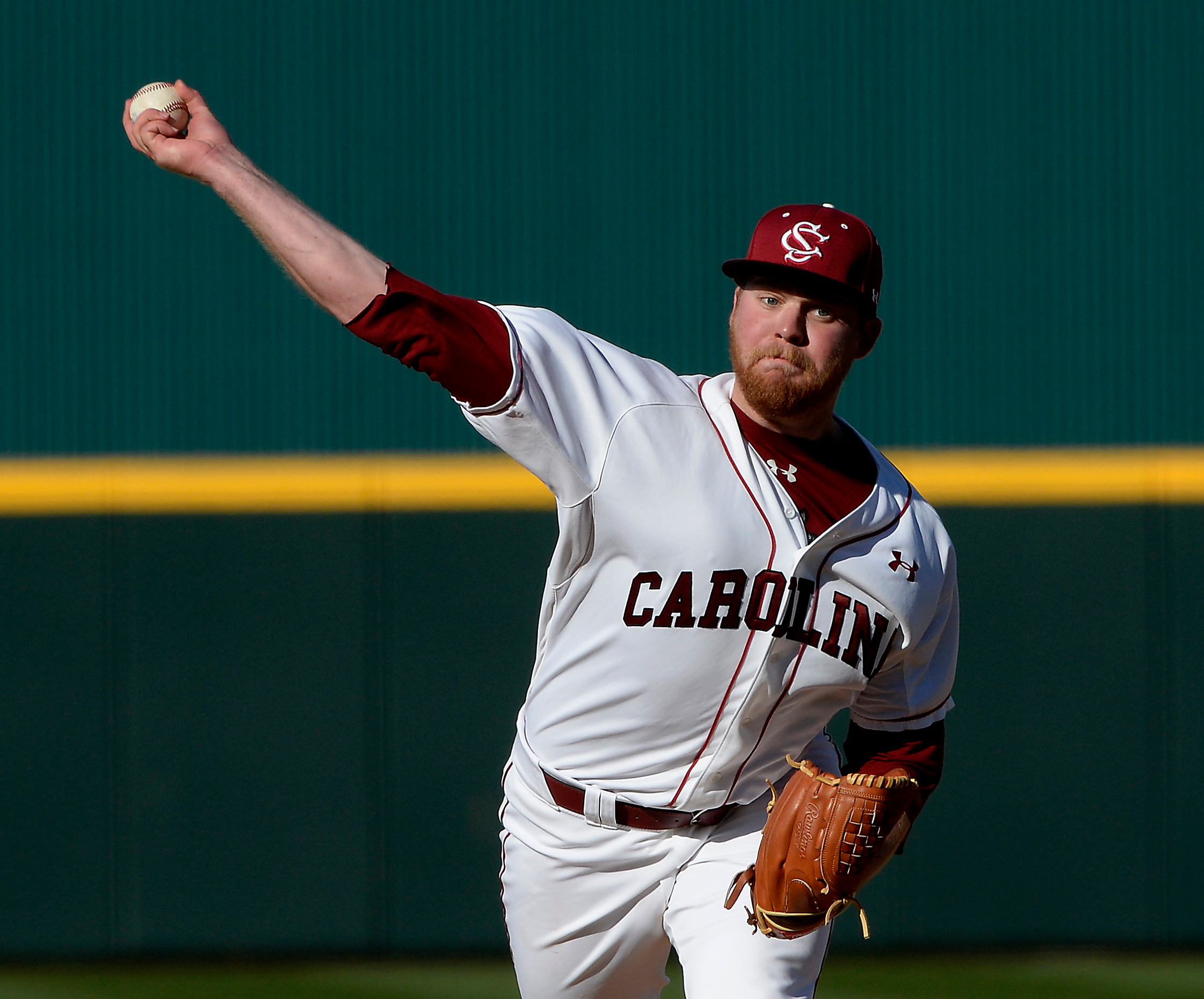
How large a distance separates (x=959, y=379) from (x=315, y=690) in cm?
238

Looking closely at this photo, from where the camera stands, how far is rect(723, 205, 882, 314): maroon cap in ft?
7.20

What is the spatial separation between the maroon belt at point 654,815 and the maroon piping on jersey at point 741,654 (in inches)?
1.2

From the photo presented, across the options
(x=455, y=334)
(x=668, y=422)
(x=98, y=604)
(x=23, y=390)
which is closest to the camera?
(x=455, y=334)

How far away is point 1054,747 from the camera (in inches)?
168

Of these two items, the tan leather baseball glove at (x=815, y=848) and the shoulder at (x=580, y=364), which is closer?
the shoulder at (x=580, y=364)

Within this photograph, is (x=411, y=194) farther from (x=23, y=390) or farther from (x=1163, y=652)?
(x=1163, y=652)

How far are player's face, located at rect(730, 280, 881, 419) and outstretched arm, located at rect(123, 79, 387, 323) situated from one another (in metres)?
0.63

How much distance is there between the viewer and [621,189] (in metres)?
4.86

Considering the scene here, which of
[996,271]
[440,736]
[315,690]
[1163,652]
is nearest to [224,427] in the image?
[315,690]

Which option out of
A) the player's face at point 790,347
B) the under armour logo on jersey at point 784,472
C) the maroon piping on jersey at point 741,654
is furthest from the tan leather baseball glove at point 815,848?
the player's face at point 790,347

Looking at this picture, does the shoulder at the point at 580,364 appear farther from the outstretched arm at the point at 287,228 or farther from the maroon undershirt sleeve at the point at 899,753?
the maroon undershirt sleeve at the point at 899,753

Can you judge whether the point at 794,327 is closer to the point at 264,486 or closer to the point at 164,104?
the point at 164,104

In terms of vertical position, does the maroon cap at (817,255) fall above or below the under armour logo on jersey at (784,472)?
above

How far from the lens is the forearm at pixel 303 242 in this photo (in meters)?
1.86
